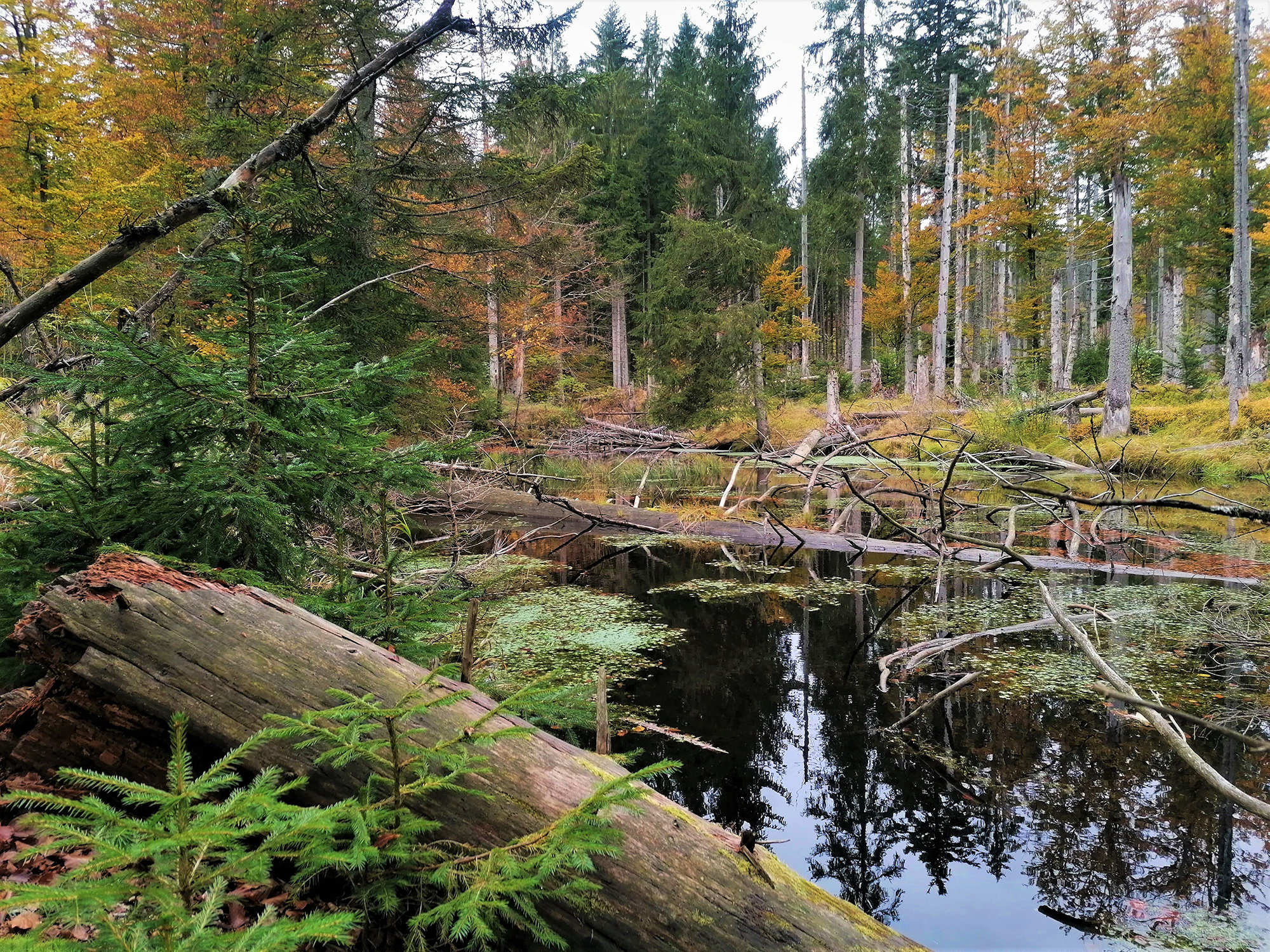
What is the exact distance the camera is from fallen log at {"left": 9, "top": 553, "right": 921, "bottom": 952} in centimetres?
152

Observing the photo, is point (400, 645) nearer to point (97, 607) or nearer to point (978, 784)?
point (97, 607)

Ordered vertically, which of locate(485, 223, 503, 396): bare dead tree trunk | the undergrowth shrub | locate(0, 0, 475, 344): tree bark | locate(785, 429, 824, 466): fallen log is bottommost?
the undergrowth shrub

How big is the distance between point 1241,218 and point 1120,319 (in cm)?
260

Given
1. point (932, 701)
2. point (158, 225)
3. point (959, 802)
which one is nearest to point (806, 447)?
point (932, 701)

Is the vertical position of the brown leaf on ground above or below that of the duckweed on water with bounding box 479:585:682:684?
above

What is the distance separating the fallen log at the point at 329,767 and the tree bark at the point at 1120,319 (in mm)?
14366

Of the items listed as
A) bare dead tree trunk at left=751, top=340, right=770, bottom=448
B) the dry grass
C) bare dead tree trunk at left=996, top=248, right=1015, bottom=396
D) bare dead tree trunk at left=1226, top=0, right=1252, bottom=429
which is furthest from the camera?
bare dead tree trunk at left=996, top=248, right=1015, bottom=396

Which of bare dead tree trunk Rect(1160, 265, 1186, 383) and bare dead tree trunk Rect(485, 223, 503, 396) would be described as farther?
bare dead tree trunk Rect(1160, 265, 1186, 383)

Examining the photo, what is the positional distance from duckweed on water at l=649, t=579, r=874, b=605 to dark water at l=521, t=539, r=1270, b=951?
54.5 inches

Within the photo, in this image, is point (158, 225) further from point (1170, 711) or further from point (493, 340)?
point (493, 340)

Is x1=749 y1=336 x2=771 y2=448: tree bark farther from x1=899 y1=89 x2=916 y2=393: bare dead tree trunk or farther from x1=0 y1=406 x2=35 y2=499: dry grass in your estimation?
x1=0 y1=406 x2=35 y2=499: dry grass

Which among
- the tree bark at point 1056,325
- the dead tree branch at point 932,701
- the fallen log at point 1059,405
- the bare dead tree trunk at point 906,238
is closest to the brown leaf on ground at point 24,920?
the dead tree branch at point 932,701

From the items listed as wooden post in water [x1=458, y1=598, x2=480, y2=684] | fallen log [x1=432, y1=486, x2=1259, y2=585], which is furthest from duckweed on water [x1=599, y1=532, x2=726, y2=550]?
wooden post in water [x1=458, y1=598, x2=480, y2=684]

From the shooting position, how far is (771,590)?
660 cm
